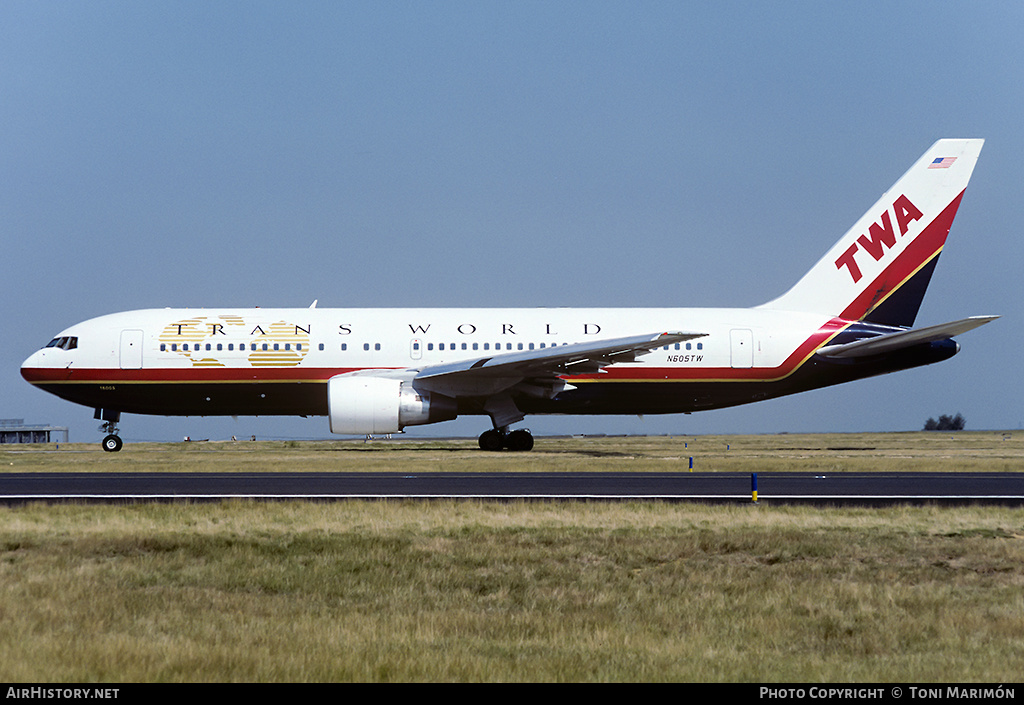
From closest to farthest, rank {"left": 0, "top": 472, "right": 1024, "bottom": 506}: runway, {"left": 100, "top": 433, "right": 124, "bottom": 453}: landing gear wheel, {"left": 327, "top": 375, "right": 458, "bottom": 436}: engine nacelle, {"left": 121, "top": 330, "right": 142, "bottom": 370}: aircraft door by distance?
1. {"left": 0, "top": 472, "right": 1024, "bottom": 506}: runway
2. {"left": 327, "top": 375, "right": 458, "bottom": 436}: engine nacelle
3. {"left": 121, "top": 330, "right": 142, "bottom": 370}: aircraft door
4. {"left": 100, "top": 433, "right": 124, "bottom": 453}: landing gear wheel

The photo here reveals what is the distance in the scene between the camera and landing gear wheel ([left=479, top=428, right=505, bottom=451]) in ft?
117

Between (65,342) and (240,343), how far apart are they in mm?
6453

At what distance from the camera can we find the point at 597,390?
116ft

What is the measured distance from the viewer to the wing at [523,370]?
105ft

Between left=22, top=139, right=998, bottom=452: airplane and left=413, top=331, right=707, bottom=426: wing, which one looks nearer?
left=413, top=331, right=707, bottom=426: wing

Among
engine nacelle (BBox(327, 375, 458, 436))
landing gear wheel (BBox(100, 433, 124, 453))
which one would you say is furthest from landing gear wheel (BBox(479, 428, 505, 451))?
landing gear wheel (BBox(100, 433, 124, 453))

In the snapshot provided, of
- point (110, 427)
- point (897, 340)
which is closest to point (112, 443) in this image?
point (110, 427)

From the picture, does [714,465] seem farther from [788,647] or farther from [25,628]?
[25,628]

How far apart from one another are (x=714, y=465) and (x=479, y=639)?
18776 mm

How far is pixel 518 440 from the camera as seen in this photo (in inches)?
1415

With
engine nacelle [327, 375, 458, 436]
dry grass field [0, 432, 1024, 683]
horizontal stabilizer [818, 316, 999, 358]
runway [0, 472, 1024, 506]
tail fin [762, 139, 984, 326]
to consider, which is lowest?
dry grass field [0, 432, 1024, 683]

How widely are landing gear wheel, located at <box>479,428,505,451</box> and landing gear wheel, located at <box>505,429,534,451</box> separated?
192mm

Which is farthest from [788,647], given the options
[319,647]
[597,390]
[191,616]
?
[597,390]

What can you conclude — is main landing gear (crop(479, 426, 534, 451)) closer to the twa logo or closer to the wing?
the wing
